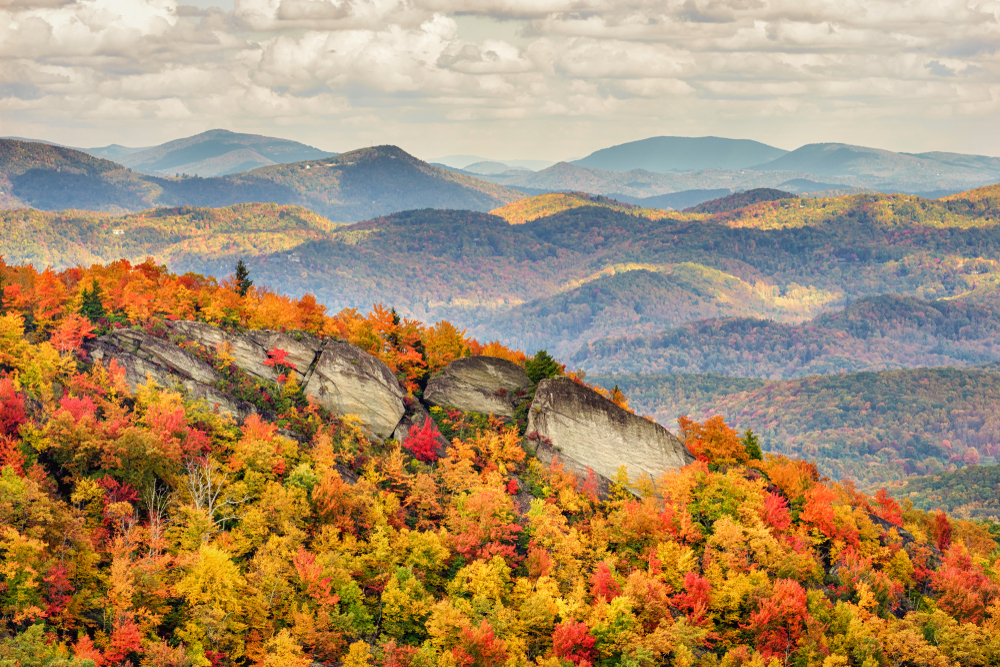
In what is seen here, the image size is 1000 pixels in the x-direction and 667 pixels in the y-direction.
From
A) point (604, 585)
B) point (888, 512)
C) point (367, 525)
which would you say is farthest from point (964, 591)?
point (367, 525)

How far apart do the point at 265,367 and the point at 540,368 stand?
3500 cm

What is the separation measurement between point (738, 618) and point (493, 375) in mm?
41810

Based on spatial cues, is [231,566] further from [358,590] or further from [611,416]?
[611,416]

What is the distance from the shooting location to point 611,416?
10019cm

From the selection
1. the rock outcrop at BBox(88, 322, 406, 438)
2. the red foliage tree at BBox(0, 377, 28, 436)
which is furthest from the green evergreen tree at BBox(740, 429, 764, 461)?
the red foliage tree at BBox(0, 377, 28, 436)

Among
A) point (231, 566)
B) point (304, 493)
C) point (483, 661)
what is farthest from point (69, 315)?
point (483, 661)

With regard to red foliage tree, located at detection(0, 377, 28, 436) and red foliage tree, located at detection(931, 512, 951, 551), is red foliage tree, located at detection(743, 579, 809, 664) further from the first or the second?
red foliage tree, located at detection(0, 377, 28, 436)

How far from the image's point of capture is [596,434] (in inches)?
3895

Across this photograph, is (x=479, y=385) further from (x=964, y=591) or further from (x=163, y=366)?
(x=964, y=591)

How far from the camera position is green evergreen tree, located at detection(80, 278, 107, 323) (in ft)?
297

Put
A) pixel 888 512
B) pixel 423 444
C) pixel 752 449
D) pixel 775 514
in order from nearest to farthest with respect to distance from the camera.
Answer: pixel 423 444
pixel 775 514
pixel 752 449
pixel 888 512

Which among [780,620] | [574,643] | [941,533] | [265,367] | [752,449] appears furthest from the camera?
[941,533]

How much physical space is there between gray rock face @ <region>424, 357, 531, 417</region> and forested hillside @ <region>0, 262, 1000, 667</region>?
2548mm

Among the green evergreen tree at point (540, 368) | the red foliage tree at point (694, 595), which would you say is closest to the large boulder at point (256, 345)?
the green evergreen tree at point (540, 368)
